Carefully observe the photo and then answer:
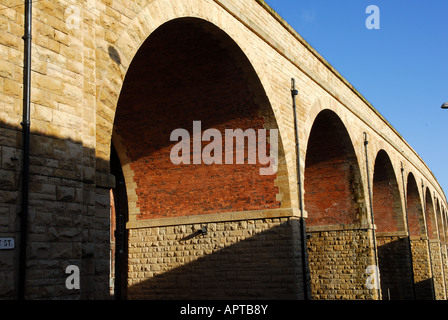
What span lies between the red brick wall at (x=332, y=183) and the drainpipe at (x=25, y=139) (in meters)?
13.6

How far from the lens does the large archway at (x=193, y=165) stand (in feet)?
40.5

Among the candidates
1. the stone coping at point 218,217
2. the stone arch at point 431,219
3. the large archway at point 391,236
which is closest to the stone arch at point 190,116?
the stone coping at point 218,217

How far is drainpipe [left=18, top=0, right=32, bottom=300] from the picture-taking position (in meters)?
5.65

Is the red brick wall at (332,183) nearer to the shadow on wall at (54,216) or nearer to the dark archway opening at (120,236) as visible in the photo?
the dark archway opening at (120,236)

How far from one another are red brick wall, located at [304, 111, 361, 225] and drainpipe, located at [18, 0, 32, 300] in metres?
Answer: 13.6

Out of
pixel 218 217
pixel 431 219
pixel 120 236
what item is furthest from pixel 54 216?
pixel 431 219

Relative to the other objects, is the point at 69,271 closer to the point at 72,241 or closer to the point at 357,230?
the point at 72,241

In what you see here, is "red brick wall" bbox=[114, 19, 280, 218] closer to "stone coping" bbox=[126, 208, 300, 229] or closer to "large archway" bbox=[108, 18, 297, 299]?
"large archway" bbox=[108, 18, 297, 299]

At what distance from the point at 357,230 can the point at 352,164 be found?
93.8 inches

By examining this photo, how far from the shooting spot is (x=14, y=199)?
226 inches

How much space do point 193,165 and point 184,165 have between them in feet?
0.89

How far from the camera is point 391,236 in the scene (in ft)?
84.3

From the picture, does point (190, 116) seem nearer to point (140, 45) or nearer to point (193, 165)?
point (193, 165)
